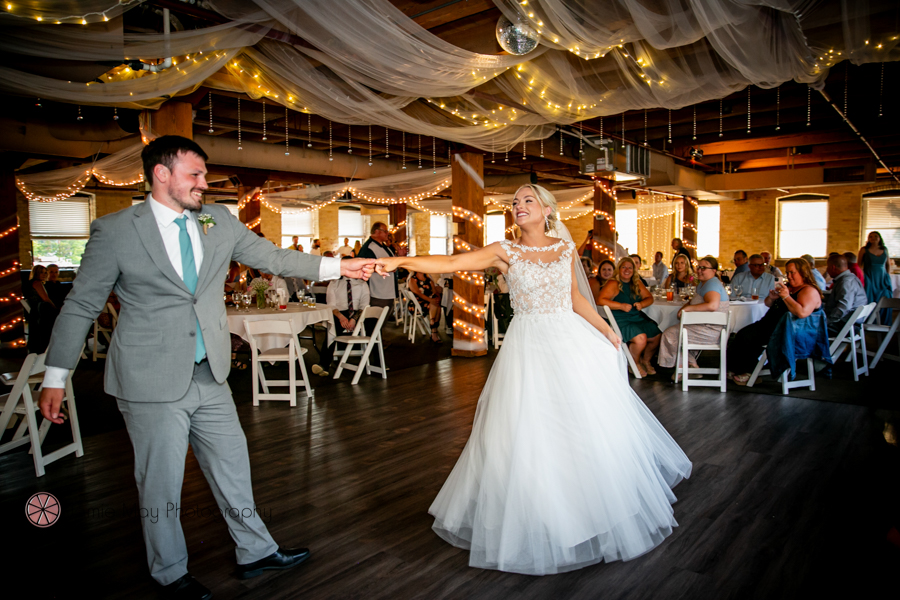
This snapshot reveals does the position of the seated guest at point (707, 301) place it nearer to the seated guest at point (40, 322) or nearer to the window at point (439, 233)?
the seated guest at point (40, 322)

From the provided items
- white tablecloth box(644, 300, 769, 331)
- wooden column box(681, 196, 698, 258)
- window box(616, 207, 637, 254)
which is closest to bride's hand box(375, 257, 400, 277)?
white tablecloth box(644, 300, 769, 331)

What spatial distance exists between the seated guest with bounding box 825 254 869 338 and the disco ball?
4852 mm

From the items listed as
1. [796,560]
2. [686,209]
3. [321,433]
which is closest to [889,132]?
[686,209]

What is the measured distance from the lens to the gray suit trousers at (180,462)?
208cm

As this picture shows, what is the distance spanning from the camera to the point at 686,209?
14.7m

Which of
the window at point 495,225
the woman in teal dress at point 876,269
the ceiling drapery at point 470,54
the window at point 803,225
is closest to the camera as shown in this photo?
the ceiling drapery at point 470,54

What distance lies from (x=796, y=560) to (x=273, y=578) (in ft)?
7.22

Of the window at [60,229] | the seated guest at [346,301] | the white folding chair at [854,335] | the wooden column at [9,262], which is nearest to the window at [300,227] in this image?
the window at [60,229]

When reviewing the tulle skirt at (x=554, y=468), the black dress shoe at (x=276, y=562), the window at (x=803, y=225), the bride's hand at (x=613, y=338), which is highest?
the window at (x=803, y=225)

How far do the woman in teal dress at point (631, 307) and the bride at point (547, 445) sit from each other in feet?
11.4

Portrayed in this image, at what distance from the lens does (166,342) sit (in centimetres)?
205

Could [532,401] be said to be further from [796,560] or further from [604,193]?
[604,193]

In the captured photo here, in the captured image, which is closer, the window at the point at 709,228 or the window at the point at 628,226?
the window at the point at 709,228

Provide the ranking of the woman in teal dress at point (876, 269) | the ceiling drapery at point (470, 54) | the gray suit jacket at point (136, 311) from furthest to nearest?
the woman in teal dress at point (876, 269) < the ceiling drapery at point (470, 54) < the gray suit jacket at point (136, 311)
